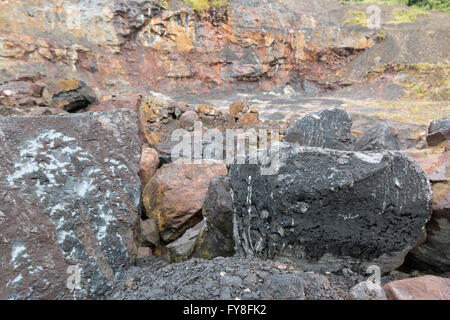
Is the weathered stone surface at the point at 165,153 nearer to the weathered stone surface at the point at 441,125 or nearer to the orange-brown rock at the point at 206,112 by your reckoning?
the orange-brown rock at the point at 206,112

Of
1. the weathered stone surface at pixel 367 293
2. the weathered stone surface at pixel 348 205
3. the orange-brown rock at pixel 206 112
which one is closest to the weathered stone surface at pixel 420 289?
the weathered stone surface at pixel 367 293

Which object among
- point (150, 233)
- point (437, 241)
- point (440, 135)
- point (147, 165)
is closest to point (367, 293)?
point (437, 241)

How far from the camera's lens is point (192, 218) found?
294cm

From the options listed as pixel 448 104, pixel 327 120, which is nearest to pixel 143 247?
pixel 327 120

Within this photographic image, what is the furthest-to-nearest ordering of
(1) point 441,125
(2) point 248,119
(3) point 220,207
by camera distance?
(2) point 248,119 < (1) point 441,125 < (3) point 220,207

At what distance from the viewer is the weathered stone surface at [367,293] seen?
1.29 meters

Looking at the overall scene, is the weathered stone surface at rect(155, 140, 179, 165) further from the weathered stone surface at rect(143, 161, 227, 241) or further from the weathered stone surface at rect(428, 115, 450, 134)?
the weathered stone surface at rect(428, 115, 450, 134)

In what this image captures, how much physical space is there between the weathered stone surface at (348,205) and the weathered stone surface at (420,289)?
0.38 meters

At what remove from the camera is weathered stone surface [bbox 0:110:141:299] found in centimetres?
145

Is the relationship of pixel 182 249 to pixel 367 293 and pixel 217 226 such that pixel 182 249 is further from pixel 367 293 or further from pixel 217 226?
pixel 367 293

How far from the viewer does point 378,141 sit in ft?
13.2

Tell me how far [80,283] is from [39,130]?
3.18 ft

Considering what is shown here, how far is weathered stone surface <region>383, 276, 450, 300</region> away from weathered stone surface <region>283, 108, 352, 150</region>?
→ 2.85 m

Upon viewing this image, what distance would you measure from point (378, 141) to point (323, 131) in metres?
0.78
